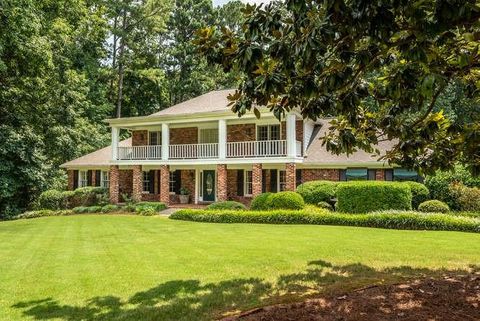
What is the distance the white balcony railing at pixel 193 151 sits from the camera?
939 inches

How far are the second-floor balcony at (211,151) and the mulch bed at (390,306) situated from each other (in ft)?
52.4

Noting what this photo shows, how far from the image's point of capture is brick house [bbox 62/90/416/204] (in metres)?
21.8

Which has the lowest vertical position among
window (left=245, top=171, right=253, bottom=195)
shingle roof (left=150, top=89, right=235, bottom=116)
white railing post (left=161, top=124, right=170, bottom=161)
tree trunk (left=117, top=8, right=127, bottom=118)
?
window (left=245, top=171, right=253, bottom=195)

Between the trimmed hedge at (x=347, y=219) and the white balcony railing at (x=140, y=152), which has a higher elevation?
the white balcony railing at (x=140, y=152)

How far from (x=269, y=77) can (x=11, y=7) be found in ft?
53.9

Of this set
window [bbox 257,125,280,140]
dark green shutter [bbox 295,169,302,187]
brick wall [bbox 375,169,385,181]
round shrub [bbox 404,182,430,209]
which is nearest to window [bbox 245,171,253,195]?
window [bbox 257,125,280,140]

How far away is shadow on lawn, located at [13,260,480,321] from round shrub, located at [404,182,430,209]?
11.8 m

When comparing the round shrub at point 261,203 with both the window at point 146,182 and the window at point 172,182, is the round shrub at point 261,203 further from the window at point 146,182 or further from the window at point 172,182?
the window at point 146,182

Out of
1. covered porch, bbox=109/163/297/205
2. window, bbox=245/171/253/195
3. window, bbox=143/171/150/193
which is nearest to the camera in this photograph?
covered porch, bbox=109/163/297/205

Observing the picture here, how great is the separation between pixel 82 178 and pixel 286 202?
1834 cm

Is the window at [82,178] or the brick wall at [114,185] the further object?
the window at [82,178]

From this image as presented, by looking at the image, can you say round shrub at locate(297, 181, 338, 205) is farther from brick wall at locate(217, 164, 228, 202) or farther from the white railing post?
the white railing post

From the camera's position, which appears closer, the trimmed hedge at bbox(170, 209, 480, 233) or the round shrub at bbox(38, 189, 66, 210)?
the trimmed hedge at bbox(170, 209, 480, 233)

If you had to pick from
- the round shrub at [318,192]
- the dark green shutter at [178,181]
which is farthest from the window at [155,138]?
the round shrub at [318,192]
